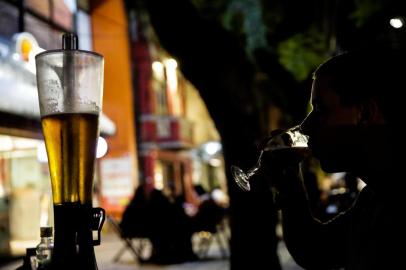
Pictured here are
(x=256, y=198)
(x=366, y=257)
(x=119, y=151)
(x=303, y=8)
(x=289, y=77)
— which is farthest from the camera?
(x=119, y=151)

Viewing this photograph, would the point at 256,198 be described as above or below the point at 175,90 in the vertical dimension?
below

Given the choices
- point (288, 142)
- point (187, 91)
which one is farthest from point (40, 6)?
point (187, 91)

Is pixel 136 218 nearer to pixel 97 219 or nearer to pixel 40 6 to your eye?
pixel 40 6

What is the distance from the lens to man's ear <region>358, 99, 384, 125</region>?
61.4 inches

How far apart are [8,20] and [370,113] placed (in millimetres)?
12150

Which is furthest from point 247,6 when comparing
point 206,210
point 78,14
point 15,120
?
point 78,14

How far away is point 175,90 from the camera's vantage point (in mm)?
26016

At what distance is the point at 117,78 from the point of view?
19859mm

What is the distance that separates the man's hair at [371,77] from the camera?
5.07 feet

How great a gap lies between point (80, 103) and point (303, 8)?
12.1 metres

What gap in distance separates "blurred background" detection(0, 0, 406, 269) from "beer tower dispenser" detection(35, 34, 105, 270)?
2.50 ft

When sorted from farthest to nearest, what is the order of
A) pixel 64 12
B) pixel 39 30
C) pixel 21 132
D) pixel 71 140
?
pixel 64 12 < pixel 39 30 < pixel 21 132 < pixel 71 140

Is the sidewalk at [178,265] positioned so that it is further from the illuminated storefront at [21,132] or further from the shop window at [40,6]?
the shop window at [40,6]

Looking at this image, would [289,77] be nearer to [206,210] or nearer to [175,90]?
[206,210]
